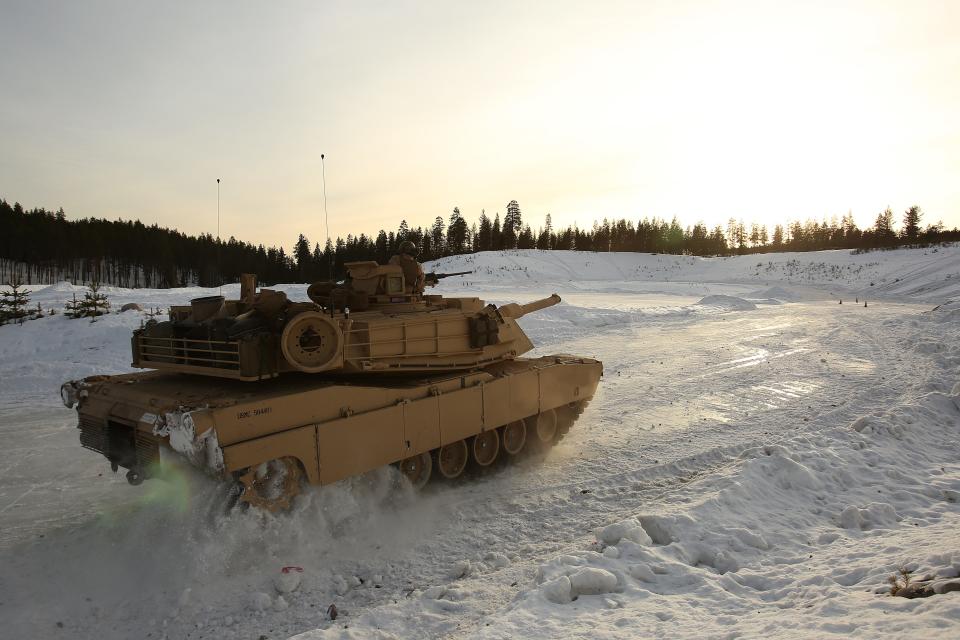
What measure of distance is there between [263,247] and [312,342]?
82259 millimetres

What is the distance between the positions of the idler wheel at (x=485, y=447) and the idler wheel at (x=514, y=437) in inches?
6.2

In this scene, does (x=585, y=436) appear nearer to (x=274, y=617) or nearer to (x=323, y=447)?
(x=323, y=447)

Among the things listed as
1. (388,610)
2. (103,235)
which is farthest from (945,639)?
(103,235)

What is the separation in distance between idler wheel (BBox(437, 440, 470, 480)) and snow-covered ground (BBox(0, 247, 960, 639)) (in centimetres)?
25

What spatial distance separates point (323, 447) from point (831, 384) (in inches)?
430

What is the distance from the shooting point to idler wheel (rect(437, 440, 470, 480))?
8016 millimetres

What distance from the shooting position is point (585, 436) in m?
9.77

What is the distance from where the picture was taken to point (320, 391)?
6.39 meters

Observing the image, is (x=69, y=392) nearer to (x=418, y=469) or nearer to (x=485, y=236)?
(x=418, y=469)

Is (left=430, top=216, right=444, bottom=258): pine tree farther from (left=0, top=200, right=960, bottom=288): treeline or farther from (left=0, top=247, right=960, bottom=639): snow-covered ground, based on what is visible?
(left=0, top=247, right=960, bottom=639): snow-covered ground

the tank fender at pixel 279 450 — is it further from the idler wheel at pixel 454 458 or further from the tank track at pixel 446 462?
the idler wheel at pixel 454 458

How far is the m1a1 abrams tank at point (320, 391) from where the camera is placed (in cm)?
588

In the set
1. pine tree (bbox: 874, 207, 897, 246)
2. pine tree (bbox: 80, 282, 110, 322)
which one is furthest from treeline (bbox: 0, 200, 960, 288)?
pine tree (bbox: 80, 282, 110, 322)

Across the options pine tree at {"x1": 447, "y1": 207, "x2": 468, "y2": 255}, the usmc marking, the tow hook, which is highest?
pine tree at {"x1": 447, "y1": 207, "x2": 468, "y2": 255}
